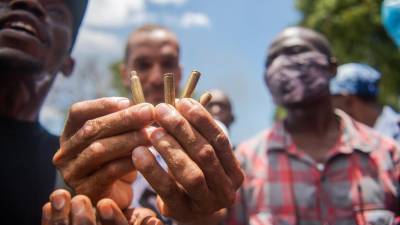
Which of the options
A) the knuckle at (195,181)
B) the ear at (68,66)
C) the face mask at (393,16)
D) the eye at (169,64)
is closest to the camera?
the knuckle at (195,181)

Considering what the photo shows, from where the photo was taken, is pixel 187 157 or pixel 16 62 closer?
pixel 187 157

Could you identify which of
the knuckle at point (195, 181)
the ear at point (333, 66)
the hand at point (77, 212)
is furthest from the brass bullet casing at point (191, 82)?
the ear at point (333, 66)

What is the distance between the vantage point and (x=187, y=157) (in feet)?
3.83

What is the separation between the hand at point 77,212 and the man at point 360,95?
2.74m

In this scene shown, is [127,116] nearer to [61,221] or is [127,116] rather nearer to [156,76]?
[61,221]

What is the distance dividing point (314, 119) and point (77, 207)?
5.57 feet

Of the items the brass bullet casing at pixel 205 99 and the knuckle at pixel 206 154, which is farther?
the brass bullet casing at pixel 205 99

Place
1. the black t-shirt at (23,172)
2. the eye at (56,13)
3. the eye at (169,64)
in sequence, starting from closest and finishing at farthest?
the black t-shirt at (23,172), the eye at (56,13), the eye at (169,64)

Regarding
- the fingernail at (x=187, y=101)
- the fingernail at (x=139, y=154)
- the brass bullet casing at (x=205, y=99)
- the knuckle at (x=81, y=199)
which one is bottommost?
the knuckle at (x=81, y=199)

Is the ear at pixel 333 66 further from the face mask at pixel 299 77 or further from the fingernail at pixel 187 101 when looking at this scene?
the fingernail at pixel 187 101

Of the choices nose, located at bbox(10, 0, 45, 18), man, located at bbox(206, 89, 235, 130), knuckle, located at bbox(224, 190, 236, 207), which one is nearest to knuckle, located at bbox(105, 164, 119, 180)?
knuckle, located at bbox(224, 190, 236, 207)

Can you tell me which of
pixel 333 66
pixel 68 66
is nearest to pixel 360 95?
pixel 333 66

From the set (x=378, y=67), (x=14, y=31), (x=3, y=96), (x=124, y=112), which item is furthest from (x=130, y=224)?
(x=378, y=67)

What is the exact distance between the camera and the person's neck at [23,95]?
165 cm
